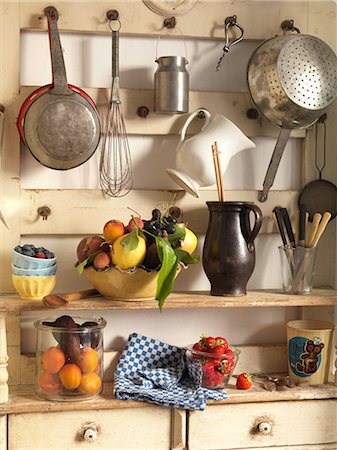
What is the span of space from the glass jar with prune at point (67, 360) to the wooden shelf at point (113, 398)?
3cm

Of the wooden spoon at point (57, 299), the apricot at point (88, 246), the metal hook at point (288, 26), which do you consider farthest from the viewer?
the metal hook at point (288, 26)

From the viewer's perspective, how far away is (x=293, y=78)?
2.11 m

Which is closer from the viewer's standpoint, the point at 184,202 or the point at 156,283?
the point at 156,283

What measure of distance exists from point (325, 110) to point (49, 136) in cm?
80

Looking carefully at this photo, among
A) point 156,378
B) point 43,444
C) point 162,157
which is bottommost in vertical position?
point 43,444

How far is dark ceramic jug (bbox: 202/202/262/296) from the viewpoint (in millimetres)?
2127

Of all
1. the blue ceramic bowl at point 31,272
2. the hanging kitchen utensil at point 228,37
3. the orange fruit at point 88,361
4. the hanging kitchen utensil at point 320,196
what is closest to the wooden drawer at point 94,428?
the orange fruit at point 88,361

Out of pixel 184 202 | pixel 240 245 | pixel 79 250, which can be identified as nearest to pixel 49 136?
pixel 79 250

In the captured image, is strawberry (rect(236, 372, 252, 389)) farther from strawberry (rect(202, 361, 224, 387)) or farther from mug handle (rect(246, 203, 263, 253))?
mug handle (rect(246, 203, 263, 253))

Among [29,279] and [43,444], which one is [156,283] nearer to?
[29,279]

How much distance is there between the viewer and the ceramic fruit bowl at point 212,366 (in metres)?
2.09

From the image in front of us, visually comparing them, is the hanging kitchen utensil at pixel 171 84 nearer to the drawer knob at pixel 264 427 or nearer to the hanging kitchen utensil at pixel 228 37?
the hanging kitchen utensil at pixel 228 37

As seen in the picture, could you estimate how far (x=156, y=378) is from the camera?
6.91 ft

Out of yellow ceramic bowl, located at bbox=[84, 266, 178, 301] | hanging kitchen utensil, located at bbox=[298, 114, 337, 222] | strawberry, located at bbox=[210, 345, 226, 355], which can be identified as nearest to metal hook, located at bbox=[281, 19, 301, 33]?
hanging kitchen utensil, located at bbox=[298, 114, 337, 222]
